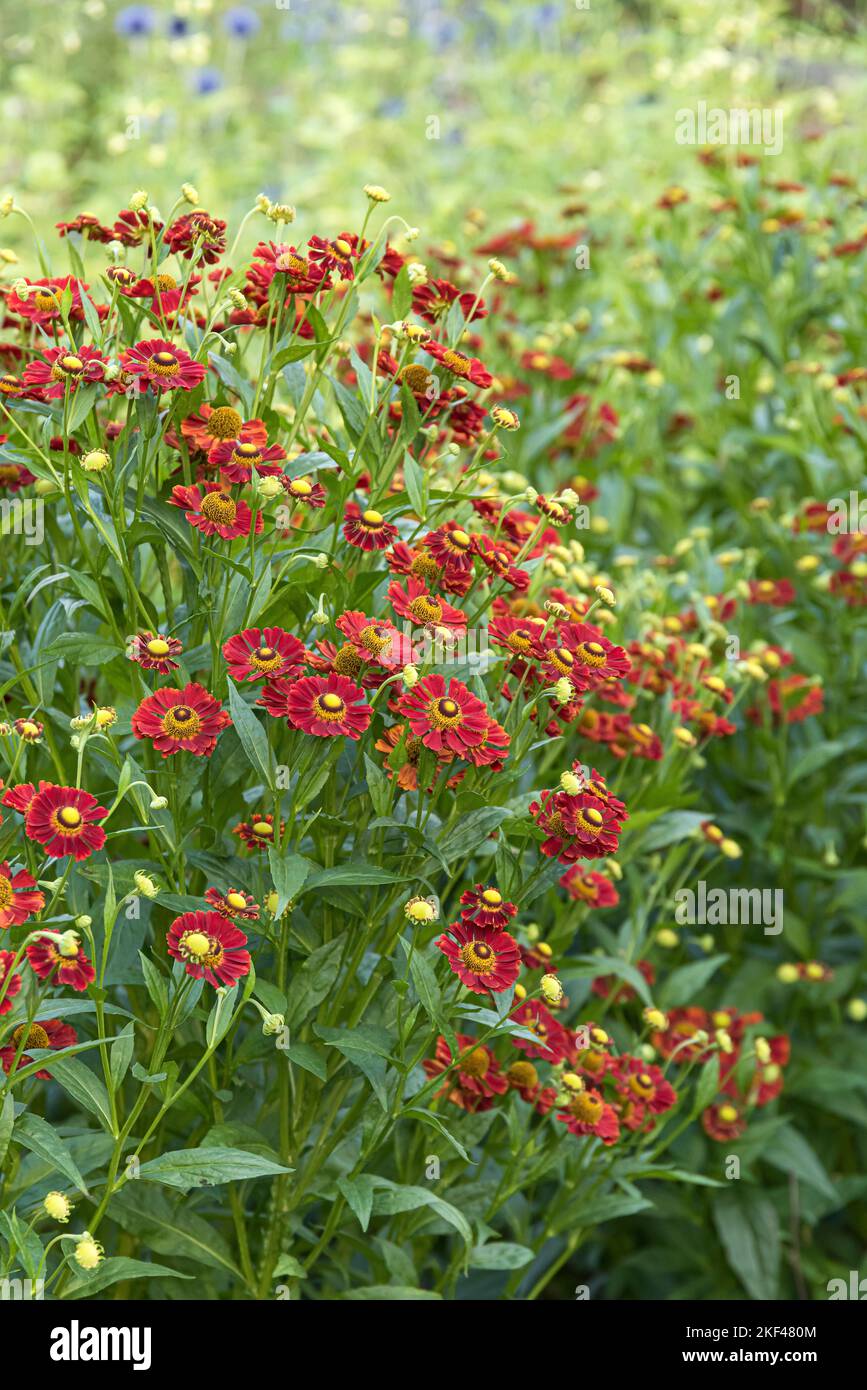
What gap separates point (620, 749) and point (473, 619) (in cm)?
48

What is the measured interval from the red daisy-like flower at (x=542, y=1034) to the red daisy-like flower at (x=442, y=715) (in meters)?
0.48

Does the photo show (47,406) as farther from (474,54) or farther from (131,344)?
(474,54)

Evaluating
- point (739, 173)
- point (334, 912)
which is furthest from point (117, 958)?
point (739, 173)

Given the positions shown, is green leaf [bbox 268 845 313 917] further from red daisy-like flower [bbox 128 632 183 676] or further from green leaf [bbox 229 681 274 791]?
red daisy-like flower [bbox 128 632 183 676]

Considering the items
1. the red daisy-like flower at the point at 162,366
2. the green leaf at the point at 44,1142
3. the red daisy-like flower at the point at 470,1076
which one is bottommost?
the green leaf at the point at 44,1142

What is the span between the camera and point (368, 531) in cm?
157

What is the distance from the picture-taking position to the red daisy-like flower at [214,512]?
147 centimetres

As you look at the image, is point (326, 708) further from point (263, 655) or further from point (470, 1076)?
point (470, 1076)

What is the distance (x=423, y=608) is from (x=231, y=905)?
1.22 ft

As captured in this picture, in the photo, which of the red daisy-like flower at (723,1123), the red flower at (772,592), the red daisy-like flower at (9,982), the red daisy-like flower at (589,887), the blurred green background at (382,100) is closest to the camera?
the red daisy-like flower at (9,982)

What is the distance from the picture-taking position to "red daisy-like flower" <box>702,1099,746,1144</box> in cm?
224

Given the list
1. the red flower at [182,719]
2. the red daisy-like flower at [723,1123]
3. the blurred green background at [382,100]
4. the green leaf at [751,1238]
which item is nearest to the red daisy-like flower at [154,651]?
the red flower at [182,719]

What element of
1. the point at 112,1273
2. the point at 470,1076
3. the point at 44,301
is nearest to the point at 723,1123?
the point at 470,1076

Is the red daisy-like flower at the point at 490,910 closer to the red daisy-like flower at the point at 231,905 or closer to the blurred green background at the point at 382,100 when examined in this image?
the red daisy-like flower at the point at 231,905
